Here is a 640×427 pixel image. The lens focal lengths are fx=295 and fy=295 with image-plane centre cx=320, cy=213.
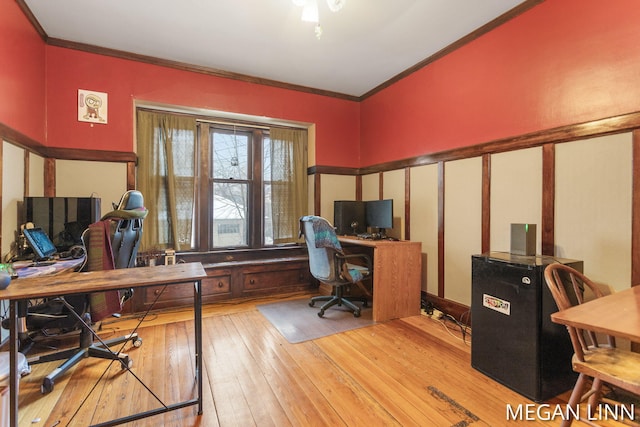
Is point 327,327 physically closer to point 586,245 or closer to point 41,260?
point 586,245

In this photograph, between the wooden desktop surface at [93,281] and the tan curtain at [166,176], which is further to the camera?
the tan curtain at [166,176]

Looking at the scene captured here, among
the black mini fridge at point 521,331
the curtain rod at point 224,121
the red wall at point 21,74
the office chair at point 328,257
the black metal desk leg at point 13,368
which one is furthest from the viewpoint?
the curtain rod at point 224,121

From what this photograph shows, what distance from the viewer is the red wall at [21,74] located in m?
2.23

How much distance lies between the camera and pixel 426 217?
3486 mm

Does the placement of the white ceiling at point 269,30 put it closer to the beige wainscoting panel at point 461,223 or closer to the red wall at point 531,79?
the red wall at point 531,79

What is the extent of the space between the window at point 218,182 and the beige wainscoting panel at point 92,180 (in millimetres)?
245

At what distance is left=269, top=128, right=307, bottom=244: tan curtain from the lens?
4.27 metres

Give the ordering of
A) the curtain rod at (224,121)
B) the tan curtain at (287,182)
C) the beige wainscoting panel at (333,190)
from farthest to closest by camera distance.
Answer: the beige wainscoting panel at (333,190), the tan curtain at (287,182), the curtain rod at (224,121)

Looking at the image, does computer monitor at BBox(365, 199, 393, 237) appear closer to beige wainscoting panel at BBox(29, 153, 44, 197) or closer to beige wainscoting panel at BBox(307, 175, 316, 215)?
beige wainscoting panel at BBox(307, 175, 316, 215)

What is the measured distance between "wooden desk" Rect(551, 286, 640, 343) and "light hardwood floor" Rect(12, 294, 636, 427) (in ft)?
2.70

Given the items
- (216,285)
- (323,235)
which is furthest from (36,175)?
(323,235)

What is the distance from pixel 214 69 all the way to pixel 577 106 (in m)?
3.72

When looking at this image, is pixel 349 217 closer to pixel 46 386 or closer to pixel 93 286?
pixel 93 286

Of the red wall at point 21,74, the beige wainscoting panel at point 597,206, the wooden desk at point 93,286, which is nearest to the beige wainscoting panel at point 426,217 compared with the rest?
the beige wainscoting panel at point 597,206
